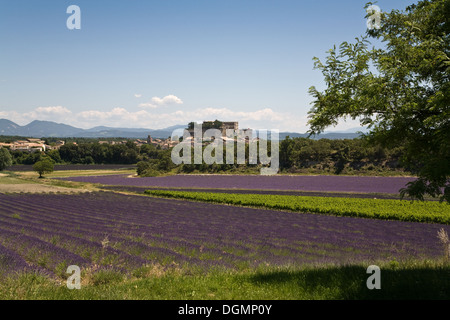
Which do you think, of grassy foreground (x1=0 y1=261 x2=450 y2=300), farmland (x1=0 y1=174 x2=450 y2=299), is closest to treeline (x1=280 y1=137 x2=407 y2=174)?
Answer: farmland (x1=0 y1=174 x2=450 y2=299)

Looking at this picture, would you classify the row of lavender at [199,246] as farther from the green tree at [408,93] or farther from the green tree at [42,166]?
the green tree at [42,166]

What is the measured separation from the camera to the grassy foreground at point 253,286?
5297mm

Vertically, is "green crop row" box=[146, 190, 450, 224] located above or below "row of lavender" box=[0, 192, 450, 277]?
below

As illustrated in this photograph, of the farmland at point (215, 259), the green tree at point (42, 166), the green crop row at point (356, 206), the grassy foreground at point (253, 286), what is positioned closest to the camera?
the grassy foreground at point (253, 286)

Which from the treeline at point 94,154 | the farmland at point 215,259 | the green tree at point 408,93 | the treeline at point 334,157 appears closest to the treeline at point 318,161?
the treeline at point 334,157

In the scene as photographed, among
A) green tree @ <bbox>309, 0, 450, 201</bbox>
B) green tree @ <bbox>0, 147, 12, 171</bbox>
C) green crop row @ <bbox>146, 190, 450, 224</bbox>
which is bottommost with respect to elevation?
green crop row @ <bbox>146, 190, 450, 224</bbox>

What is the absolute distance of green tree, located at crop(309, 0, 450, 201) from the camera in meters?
6.71

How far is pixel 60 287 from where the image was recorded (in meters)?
5.81

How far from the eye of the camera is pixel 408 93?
7168 millimetres

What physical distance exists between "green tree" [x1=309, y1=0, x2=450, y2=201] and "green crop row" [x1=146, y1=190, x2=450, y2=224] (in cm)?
1362

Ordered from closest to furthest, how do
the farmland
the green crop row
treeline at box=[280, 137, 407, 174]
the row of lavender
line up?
the farmland < the row of lavender < the green crop row < treeline at box=[280, 137, 407, 174]

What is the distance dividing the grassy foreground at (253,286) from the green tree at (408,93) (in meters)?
2.05

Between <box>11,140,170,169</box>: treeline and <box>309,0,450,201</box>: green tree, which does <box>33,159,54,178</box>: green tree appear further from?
<box>309,0,450,201</box>: green tree

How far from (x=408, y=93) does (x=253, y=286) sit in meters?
5.11
